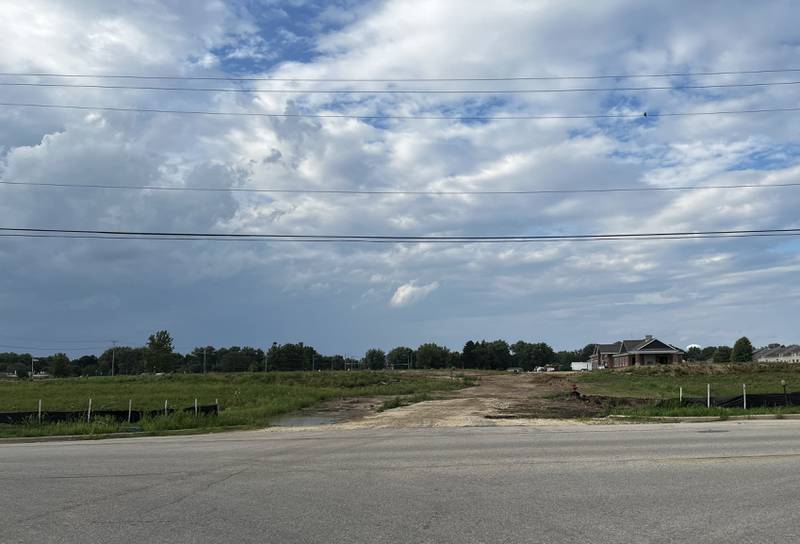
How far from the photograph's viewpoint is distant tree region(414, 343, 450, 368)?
175625 millimetres

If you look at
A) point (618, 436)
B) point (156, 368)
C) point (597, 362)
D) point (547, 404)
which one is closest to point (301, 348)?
point (156, 368)

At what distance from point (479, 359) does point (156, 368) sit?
3276 inches

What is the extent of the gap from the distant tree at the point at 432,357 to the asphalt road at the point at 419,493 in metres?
Answer: 161

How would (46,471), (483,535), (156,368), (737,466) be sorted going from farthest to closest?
(156,368), (46,471), (737,466), (483,535)

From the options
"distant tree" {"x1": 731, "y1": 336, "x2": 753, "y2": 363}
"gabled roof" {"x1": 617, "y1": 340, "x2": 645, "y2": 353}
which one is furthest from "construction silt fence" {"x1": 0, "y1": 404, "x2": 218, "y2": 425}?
"distant tree" {"x1": 731, "y1": 336, "x2": 753, "y2": 363}

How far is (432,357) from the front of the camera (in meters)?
176

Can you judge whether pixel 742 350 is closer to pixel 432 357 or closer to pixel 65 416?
pixel 432 357

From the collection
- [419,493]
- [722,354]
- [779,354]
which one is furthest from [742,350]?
[419,493]

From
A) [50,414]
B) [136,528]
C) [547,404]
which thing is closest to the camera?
[136,528]

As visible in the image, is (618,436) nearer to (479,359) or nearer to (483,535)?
(483,535)

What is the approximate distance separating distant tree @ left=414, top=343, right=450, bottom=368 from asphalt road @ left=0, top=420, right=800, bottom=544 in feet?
527

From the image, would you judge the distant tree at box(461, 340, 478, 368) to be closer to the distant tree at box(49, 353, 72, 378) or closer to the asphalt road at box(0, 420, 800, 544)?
the distant tree at box(49, 353, 72, 378)

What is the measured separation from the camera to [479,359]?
18038cm

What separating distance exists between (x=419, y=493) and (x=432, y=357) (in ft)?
550
